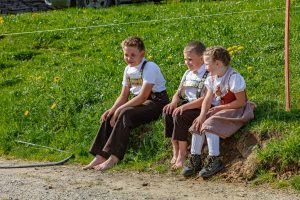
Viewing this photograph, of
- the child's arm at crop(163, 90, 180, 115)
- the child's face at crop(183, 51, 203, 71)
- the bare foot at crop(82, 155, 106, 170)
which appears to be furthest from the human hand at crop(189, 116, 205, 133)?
the bare foot at crop(82, 155, 106, 170)

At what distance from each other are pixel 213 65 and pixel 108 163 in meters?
1.51

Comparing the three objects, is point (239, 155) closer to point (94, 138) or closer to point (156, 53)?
point (94, 138)

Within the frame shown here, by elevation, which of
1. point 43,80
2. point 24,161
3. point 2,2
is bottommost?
point 24,161

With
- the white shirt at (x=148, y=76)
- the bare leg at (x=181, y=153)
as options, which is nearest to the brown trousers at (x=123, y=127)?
the white shirt at (x=148, y=76)

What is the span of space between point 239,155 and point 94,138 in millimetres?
1874

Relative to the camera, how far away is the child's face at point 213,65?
787 cm

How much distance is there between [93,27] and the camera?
14.0m

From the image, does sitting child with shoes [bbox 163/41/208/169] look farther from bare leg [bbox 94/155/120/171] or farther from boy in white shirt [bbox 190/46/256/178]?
bare leg [bbox 94/155/120/171]

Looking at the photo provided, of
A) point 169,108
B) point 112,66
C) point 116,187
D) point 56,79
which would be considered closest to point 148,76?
point 169,108

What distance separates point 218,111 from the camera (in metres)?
7.80

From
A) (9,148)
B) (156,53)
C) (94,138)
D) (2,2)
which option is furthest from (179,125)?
(2,2)

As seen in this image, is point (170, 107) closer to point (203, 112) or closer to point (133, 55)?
point (203, 112)

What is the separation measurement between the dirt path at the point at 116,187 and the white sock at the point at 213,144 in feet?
0.90

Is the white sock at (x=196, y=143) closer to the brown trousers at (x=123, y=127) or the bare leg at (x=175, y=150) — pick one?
the bare leg at (x=175, y=150)
